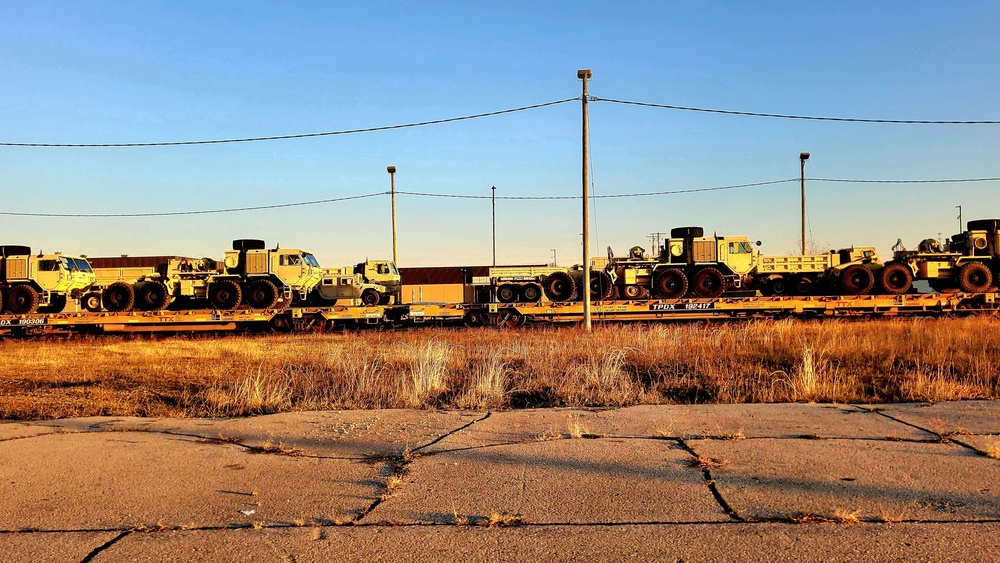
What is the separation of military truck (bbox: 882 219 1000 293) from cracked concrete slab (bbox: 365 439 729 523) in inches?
864

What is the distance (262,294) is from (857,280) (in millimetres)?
20067

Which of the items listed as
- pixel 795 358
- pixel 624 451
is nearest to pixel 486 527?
pixel 624 451

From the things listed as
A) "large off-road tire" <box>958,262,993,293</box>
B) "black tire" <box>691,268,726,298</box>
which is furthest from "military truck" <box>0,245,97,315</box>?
"large off-road tire" <box>958,262,993,293</box>

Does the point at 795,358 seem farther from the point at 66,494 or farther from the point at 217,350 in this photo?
the point at 217,350

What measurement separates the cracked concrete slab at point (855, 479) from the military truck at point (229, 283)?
21910 mm

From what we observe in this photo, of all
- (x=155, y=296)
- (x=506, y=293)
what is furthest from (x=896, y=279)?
(x=155, y=296)

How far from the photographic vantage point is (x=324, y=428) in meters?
7.37

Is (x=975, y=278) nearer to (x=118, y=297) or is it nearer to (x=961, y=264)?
(x=961, y=264)

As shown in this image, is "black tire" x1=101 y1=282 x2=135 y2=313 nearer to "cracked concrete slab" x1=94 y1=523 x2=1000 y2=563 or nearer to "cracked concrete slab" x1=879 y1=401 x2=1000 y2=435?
"cracked concrete slab" x1=94 y1=523 x2=1000 y2=563

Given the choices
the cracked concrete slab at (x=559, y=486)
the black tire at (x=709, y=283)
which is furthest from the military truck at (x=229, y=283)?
the cracked concrete slab at (x=559, y=486)

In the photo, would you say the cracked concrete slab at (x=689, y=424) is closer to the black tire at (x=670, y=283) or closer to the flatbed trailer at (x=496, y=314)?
the flatbed trailer at (x=496, y=314)

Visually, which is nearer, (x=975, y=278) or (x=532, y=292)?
(x=975, y=278)

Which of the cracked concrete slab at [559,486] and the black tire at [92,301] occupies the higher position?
the black tire at [92,301]

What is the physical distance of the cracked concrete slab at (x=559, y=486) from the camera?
14.6 ft
